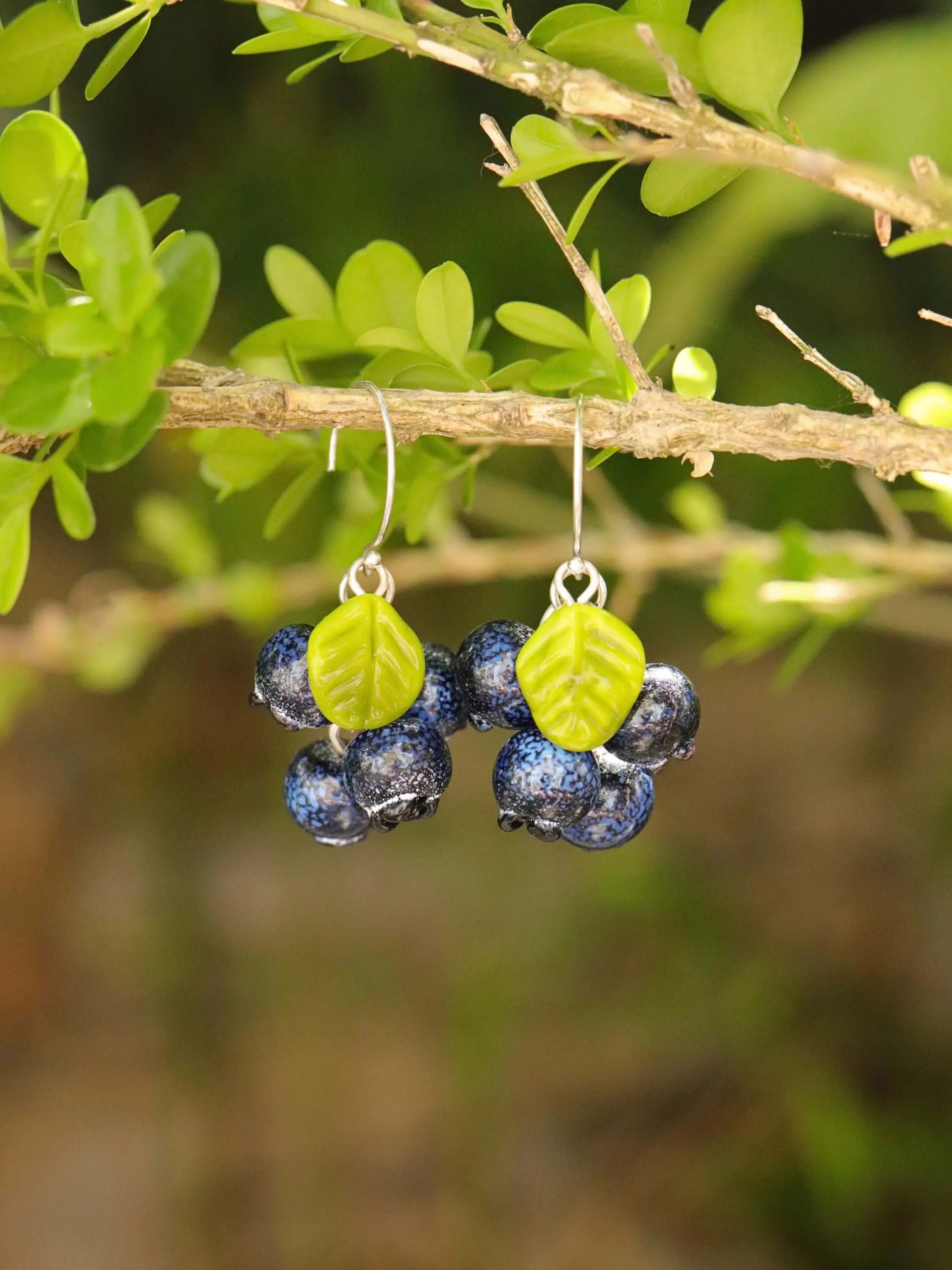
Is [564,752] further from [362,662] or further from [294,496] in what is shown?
[294,496]

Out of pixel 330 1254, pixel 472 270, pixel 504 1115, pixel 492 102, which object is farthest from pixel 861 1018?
pixel 492 102

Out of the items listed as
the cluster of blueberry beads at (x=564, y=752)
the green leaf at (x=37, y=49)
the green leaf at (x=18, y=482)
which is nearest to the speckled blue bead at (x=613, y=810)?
the cluster of blueberry beads at (x=564, y=752)

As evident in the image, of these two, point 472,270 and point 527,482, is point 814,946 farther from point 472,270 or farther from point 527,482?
point 472,270

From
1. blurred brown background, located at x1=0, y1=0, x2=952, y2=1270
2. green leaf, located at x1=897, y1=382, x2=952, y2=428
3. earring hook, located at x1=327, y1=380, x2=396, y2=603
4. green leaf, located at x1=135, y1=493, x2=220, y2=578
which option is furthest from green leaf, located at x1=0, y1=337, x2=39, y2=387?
blurred brown background, located at x1=0, y1=0, x2=952, y2=1270

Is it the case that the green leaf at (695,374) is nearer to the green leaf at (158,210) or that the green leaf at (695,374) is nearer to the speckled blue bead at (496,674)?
the speckled blue bead at (496,674)

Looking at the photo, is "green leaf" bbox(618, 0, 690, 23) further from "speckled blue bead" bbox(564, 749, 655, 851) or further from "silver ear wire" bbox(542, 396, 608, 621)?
"speckled blue bead" bbox(564, 749, 655, 851)
